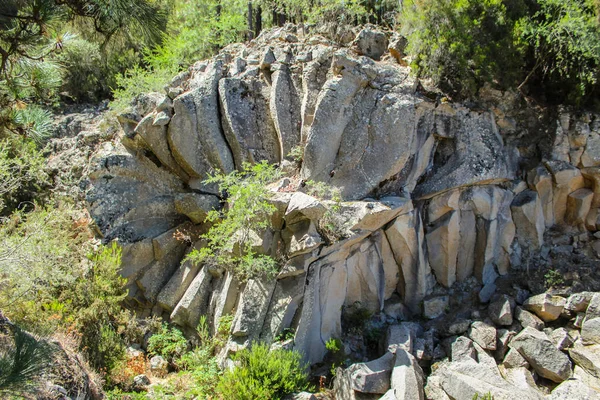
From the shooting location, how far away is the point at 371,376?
21.2ft

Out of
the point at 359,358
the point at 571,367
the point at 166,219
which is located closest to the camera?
the point at 571,367

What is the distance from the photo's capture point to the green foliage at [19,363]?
12.0 feet

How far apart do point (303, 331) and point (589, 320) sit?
15.0ft

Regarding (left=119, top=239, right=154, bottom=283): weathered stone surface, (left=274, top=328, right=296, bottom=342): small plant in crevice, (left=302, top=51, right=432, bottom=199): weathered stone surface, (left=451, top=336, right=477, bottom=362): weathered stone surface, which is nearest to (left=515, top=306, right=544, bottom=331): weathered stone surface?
(left=451, top=336, right=477, bottom=362): weathered stone surface

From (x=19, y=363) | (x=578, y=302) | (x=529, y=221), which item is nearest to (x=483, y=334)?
(x=578, y=302)

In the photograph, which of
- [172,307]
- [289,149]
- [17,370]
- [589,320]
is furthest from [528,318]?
[17,370]

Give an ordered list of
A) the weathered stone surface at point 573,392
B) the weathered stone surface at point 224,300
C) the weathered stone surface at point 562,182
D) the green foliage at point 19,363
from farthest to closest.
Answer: the weathered stone surface at point 562,182 → the weathered stone surface at point 224,300 → the weathered stone surface at point 573,392 → the green foliage at point 19,363

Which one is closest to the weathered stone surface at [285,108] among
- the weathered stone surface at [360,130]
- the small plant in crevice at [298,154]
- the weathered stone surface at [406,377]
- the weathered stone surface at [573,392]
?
the small plant in crevice at [298,154]

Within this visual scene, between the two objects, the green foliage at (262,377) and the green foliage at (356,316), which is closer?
the green foliage at (262,377)

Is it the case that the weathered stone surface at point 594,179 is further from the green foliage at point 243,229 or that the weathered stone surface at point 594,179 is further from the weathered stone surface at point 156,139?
the weathered stone surface at point 156,139

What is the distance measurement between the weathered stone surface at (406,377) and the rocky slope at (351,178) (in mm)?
1214

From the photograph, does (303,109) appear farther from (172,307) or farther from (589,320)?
(589,320)

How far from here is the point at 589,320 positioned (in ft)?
24.0

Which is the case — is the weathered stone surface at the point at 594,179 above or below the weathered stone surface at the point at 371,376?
above
